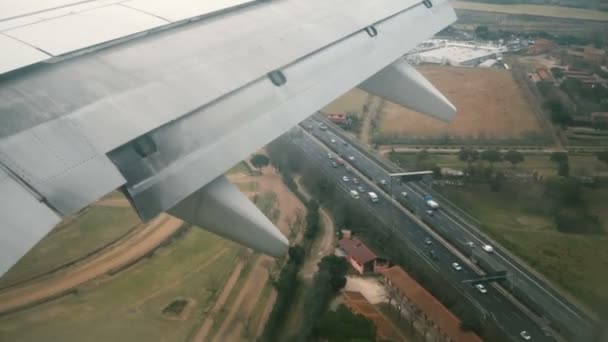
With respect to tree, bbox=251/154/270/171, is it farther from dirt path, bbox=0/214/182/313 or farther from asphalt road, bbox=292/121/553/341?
dirt path, bbox=0/214/182/313

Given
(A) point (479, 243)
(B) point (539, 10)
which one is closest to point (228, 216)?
(A) point (479, 243)

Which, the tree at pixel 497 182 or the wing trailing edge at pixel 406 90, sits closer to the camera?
the wing trailing edge at pixel 406 90

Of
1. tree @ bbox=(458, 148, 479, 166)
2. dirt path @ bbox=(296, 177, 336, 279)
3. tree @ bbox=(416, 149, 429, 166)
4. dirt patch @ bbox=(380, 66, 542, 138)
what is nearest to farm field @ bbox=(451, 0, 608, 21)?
dirt patch @ bbox=(380, 66, 542, 138)

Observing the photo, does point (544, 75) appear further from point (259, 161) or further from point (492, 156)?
point (259, 161)

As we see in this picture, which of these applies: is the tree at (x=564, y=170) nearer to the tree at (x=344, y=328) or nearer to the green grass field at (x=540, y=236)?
the green grass field at (x=540, y=236)

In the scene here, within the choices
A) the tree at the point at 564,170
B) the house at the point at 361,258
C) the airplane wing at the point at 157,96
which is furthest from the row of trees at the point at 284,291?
the tree at the point at 564,170

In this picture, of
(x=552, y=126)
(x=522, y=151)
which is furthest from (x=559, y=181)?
(x=552, y=126)
